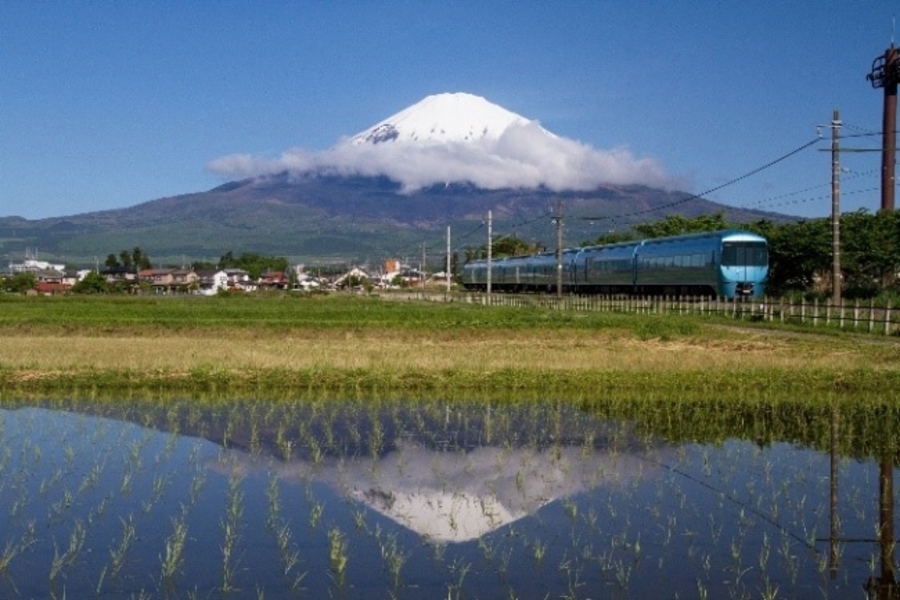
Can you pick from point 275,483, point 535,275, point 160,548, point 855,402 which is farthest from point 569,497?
point 535,275

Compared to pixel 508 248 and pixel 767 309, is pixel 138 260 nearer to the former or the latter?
pixel 508 248

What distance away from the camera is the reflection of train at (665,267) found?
3750 cm

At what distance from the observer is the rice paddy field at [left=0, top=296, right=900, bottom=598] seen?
7262 millimetres

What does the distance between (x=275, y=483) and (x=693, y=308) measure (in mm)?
29967

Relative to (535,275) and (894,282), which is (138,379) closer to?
(894,282)

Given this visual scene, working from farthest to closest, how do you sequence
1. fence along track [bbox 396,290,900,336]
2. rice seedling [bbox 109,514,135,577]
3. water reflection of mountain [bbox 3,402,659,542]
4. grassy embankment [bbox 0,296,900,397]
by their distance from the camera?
fence along track [bbox 396,290,900,336] → grassy embankment [bbox 0,296,900,397] → water reflection of mountain [bbox 3,402,659,542] → rice seedling [bbox 109,514,135,577]

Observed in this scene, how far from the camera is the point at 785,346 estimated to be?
23609 mm

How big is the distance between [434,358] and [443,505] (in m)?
11.3

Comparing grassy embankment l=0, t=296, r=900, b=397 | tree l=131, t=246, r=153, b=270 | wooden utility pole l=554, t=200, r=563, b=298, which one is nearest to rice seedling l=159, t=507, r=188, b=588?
grassy embankment l=0, t=296, r=900, b=397

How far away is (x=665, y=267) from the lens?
140ft

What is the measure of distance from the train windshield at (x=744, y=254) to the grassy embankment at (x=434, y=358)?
7.88 metres

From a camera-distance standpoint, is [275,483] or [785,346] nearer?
[275,483]

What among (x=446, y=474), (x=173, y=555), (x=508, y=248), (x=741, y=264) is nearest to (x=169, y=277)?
(x=508, y=248)

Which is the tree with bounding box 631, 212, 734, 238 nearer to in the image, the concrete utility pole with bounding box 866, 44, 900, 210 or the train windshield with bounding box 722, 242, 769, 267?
A: the concrete utility pole with bounding box 866, 44, 900, 210
